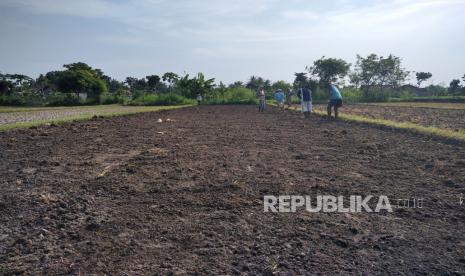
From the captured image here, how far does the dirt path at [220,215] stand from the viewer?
2.92 metres

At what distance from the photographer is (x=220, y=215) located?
3.95 m

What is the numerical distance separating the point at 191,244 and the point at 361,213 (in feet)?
6.30

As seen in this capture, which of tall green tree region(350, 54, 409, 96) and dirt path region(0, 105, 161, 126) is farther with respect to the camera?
tall green tree region(350, 54, 409, 96)

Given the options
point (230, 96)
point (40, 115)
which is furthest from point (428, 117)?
point (230, 96)

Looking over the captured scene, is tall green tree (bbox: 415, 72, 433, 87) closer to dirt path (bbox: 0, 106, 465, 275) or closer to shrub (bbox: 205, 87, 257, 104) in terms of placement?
shrub (bbox: 205, 87, 257, 104)

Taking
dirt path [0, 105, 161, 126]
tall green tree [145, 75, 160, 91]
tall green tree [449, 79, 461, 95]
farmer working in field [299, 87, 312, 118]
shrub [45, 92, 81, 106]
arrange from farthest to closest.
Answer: tall green tree [145, 75, 160, 91]
tall green tree [449, 79, 461, 95]
shrub [45, 92, 81, 106]
dirt path [0, 105, 161, 126]
farmer working in field [299, 87, 312, 118]

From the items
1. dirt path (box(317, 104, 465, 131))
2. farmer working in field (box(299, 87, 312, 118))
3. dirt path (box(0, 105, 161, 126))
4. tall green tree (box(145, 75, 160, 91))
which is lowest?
dirt path (box(317, 104, 465, 131))

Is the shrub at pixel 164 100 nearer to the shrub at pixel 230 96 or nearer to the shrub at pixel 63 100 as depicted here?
the shrub at pixel 230 96

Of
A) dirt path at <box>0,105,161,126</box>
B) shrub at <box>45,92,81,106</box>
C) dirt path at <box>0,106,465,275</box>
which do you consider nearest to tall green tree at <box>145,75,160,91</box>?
shrub at <box>45,92,81,106</box>

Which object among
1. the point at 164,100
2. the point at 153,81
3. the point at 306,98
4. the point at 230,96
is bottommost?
the point at 306,98

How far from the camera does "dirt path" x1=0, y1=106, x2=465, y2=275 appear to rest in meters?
2.92

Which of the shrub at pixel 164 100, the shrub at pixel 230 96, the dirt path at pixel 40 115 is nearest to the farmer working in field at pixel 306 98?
the dirt path at pixel 40 115

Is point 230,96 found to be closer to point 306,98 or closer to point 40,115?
point 40,115

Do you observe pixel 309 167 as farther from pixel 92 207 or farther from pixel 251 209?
pixel 92 207
